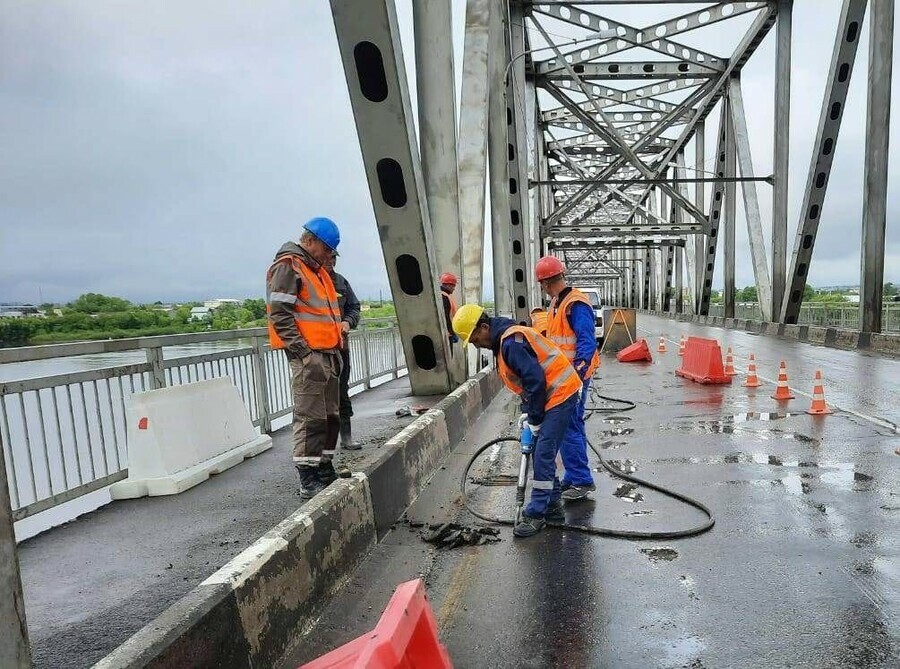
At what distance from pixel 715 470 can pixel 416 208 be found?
4.15 meters

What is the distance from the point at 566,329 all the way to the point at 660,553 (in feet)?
6.59

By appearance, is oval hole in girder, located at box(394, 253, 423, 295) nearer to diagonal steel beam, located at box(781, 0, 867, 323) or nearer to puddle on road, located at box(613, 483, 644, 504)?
puddle on road, located at box(613, 483, 644, 504)

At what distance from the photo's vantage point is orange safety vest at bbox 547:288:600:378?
17.3ft

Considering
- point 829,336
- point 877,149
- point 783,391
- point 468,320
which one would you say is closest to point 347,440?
point 468,320

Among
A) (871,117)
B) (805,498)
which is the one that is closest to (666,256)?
(871,117)

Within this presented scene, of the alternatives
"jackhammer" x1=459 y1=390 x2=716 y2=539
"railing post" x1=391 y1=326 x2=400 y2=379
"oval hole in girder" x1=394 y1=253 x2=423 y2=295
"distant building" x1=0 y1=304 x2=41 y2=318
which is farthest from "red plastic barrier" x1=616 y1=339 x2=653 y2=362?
A: "distant building" x1=0 y1=304 x2=41 y2=318

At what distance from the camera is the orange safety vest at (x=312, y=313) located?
4680mm

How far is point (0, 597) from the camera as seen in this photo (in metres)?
1.41

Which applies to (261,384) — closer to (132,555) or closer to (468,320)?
(132,555)

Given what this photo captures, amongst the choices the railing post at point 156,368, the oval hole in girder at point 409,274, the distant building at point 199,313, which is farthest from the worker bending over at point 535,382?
the oval hole in girder at point 409,274

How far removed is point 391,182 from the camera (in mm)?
7031

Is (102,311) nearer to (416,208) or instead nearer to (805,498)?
(416,208)

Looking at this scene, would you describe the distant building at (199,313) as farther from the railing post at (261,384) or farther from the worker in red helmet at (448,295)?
the worker in red helmet at (448,295)

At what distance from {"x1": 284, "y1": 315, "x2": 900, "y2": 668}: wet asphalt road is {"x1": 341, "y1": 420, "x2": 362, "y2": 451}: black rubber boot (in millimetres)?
1053
